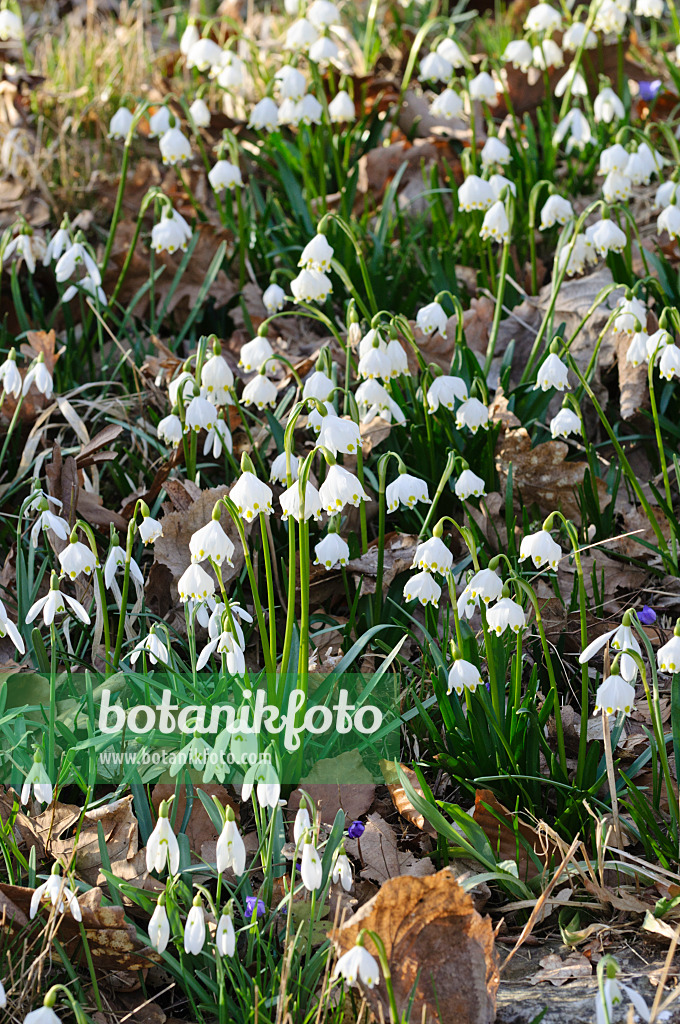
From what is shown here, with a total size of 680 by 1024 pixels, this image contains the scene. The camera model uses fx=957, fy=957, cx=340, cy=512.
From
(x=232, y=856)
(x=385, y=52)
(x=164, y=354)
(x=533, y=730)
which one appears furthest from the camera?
(x=385, y=52)

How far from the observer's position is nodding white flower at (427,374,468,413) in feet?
8.43

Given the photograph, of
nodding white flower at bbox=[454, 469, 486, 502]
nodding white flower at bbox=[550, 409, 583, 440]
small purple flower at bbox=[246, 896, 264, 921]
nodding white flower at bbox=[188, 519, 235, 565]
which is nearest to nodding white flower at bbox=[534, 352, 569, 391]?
nodding white flower at bbox=[550, 409, 583, 440]

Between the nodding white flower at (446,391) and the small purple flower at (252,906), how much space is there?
1328 millimetres

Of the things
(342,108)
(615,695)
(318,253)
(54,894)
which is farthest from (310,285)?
(54,894)

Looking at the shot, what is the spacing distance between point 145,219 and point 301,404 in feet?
9.26

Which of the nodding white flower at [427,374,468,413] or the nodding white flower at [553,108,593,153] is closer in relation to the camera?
the nodding white flower at [427,374,468,413]

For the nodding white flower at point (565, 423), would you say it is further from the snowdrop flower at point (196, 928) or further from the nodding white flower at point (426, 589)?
the snowdrop flower at point (196, 928)

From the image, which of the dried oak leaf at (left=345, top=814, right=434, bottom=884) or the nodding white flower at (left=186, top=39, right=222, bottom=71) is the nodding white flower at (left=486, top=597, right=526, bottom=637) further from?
the nodding white flower at (left=186, top=39, right=222, bottom=71)

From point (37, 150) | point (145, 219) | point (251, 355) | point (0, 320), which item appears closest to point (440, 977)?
point (251, 355)

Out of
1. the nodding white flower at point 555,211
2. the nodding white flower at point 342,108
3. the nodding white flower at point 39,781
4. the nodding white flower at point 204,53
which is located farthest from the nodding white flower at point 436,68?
the nodding white flower at point 39,781

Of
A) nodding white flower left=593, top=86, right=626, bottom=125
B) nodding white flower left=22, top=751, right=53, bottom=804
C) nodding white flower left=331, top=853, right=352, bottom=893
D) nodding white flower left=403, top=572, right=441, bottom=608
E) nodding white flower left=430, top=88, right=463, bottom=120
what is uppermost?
nodding white flower left=430, top=88, right=463, bottom=120

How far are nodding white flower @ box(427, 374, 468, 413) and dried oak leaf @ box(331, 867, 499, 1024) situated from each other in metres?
1.26

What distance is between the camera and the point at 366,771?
2221 mm

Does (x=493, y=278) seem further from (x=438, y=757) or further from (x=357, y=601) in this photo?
(x=438, y=757)
